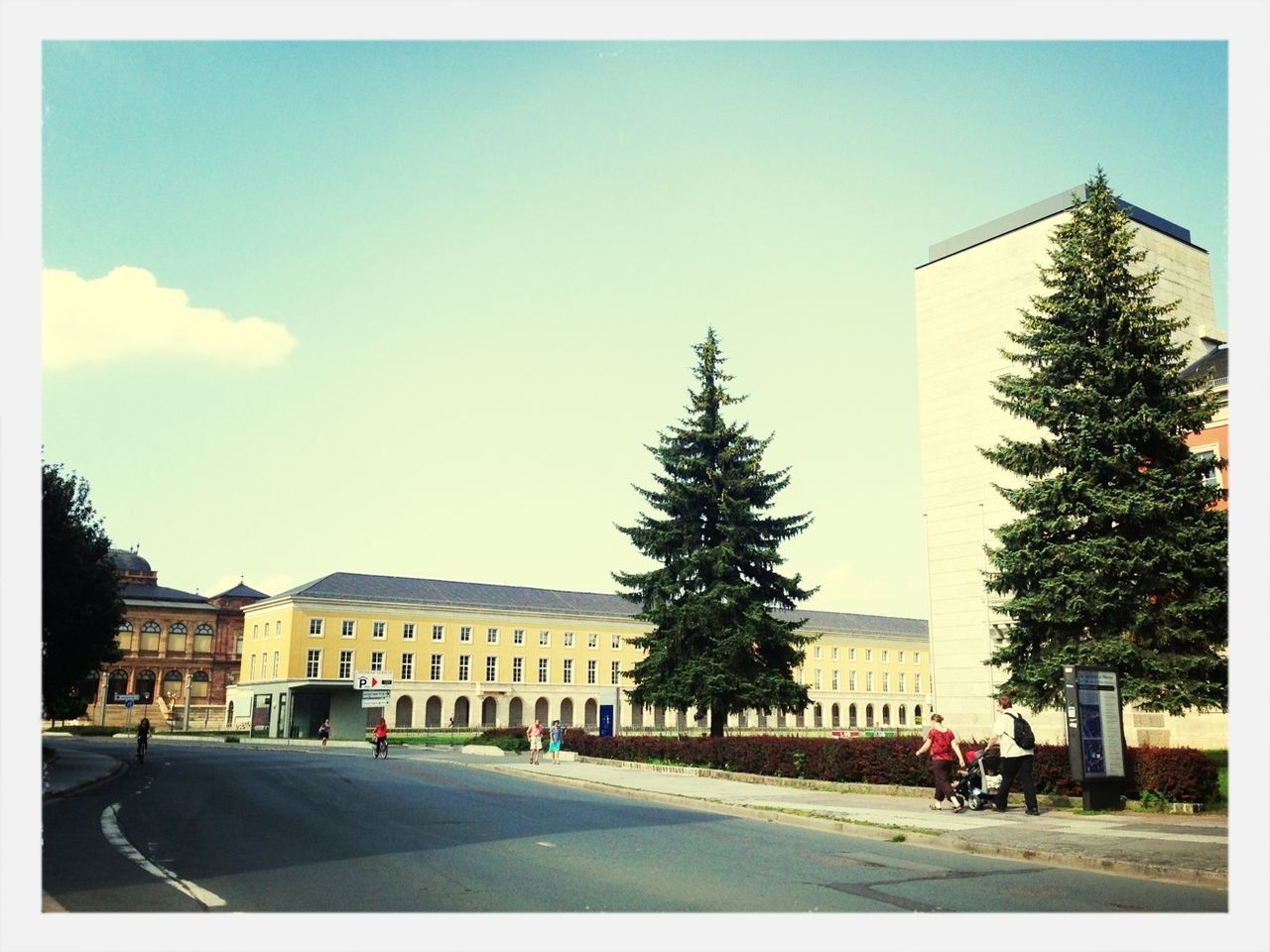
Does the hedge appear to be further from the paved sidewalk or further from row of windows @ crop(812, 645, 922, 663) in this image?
row of windows @ crop(812, 645, 922, 663)

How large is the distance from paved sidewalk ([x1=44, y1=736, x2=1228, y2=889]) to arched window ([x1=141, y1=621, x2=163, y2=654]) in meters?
82.8

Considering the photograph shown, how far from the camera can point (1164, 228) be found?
40875mm

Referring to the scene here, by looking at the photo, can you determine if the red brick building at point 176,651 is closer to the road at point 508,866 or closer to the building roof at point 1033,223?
the building roof at point 1033,223

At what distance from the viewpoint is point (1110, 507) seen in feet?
68.4

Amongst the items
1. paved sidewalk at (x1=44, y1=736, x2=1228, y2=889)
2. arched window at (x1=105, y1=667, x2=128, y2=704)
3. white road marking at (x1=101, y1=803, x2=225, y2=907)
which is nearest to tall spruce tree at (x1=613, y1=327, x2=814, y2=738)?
paved sidewalk at (x1=44, y1=736, x2=1228, y2=889)

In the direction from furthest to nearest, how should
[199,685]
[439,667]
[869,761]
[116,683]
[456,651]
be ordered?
[199,685] → [116,683] → [456,651] → [439,667] → [869,761]

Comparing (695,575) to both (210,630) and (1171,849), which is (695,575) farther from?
(210,630)

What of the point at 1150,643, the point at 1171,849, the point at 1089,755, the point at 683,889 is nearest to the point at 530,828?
the point at 683,889

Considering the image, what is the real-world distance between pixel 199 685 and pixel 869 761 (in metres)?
99.1

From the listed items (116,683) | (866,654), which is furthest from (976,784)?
(866,654)

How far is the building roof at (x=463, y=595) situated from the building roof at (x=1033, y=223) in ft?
159

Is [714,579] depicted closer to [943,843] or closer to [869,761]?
[869,761]

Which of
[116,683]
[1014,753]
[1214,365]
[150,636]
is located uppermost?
[1214,365]

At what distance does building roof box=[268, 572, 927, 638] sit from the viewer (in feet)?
306
